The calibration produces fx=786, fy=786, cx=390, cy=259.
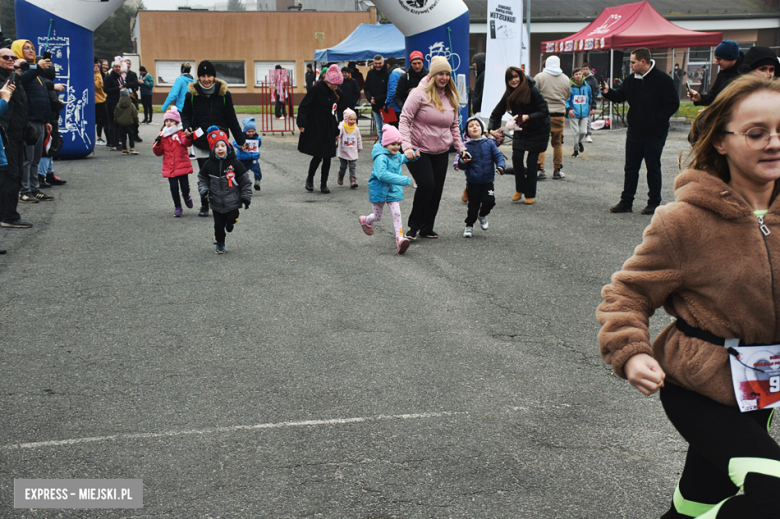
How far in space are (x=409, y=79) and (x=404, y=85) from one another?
358 millimetres

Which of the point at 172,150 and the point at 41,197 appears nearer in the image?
the point at 172,150

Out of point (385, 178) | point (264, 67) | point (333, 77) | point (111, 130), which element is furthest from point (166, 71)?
point (385, 178)

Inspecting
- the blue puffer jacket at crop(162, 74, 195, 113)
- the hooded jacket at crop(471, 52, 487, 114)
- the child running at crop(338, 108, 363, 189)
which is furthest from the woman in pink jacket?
the hooded jacket at crop(471, 52, 487, 114)

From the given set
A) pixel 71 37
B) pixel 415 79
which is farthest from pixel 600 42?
pixel 71 37

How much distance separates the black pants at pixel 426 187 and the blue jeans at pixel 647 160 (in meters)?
2.74

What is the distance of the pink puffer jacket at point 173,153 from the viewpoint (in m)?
10.6

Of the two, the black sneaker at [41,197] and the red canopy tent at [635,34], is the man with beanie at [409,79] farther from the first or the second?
the red canopy tent at [635,34]

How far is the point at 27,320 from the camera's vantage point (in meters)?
6.23

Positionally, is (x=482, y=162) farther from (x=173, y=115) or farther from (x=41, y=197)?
(x=41, y=197)

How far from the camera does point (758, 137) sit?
229 cm

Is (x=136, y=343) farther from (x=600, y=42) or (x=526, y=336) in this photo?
(x=600, y=42)

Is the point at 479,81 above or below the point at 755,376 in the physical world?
above

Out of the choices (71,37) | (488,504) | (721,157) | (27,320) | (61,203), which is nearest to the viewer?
(721,157)

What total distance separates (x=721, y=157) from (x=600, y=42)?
2224 centimetres
